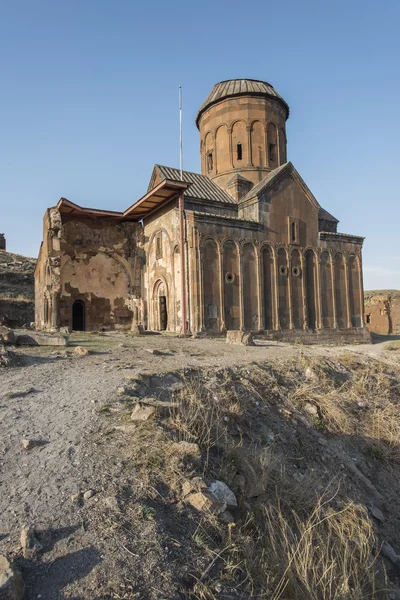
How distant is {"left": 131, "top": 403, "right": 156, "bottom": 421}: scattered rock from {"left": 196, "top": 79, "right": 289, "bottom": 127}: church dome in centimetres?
2179

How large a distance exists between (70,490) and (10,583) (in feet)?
3.14


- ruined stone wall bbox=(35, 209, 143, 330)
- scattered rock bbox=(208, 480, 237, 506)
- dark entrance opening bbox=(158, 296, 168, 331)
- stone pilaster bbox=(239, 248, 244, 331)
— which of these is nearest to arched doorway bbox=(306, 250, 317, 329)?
stone pilaster bbox=(239, 248, 244, 331)

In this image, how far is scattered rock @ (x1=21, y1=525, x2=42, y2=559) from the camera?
2667 mm

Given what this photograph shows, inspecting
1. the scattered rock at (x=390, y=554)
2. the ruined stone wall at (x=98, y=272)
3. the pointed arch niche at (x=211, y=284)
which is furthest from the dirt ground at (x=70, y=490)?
the ruined stone wall at (x=98, y=272)

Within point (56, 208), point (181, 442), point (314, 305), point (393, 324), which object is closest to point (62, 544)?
point (181, 442)

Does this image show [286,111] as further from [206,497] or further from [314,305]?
[206,497]

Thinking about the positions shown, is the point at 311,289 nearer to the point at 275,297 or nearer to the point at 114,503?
the point at 275,297

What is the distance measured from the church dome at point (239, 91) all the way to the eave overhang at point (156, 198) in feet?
26.7

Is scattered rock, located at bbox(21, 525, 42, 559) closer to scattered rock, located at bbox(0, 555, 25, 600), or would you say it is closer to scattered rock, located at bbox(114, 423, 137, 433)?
scattered rock, located at bbox(0, 555, 25, 600)

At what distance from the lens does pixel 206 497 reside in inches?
134

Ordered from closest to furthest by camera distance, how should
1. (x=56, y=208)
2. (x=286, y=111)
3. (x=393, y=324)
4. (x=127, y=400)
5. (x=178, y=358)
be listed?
(x=127, y=400) < (x=178, y=358) < (x=56, y=208) < (x=286, y=111) < (x=393, y=324)

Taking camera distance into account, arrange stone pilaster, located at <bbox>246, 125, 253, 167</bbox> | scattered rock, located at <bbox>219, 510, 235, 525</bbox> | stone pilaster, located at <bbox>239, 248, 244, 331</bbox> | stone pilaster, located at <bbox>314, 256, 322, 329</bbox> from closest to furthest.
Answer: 1. scattered rock, located at <bbox>219, 510, 235, 525</bbox>
2. stone pilaster, located at <bbox>239, 248, 244, 331</bbox>
3. stone pilaster, located at <bbox>314, 256, 322, 329</bbox>
4. stone pilaster, located at <bbox>246, 125, 253, 167</bbox>

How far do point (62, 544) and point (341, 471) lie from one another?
3.67m

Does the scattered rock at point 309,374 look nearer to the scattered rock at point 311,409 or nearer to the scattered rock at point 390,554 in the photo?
the scattered rock at point 311,409
